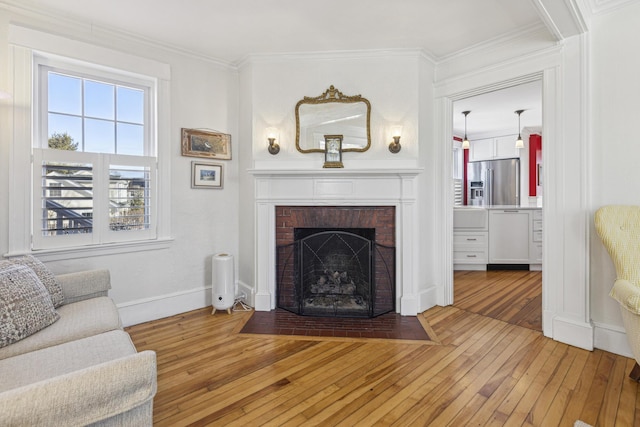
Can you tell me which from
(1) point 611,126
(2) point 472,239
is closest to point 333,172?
(1) point 611,126

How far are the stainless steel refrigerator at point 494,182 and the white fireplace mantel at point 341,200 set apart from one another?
432 cm

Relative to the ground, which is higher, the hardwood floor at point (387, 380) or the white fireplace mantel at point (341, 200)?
the white fireplace mantel at point (341, 200)

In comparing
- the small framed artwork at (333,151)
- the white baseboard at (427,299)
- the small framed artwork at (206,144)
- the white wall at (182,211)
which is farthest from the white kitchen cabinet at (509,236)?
the small framed artwork at (206,144)

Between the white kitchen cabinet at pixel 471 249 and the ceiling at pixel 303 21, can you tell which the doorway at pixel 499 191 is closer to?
the white kitchen cabinet at pixel 471 249

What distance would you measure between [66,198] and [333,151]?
2.26 m

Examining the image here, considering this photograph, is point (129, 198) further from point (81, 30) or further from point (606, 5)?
point (606, 5)

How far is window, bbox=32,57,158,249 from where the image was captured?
8.11 feet

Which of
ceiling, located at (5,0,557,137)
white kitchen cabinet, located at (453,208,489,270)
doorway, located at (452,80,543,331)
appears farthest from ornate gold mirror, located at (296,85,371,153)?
white kitchen cabinet, located at (453,208,489,270)

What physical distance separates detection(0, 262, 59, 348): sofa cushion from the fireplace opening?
1.84m

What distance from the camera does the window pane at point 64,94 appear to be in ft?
8.29

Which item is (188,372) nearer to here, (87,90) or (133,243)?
(133,243)

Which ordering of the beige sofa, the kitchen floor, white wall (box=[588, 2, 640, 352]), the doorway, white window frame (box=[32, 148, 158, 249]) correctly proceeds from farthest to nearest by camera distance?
1. the doorway
2. the kitchen floor
3. white window frame (box=[32, 148, 158, 249])
4. white wall (box=[588, 2, 640, 352])
5. the beige sofa

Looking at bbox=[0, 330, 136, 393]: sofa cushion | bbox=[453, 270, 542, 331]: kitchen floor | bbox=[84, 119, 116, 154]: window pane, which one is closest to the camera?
bbox=[0, 330, 136, 393]: sofa cushion

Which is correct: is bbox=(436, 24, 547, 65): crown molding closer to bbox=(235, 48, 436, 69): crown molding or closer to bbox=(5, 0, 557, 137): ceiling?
bbox=(5, 0, 557, 137): ceiling
